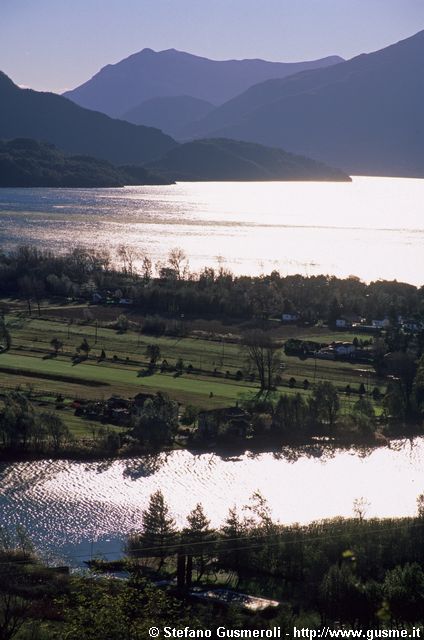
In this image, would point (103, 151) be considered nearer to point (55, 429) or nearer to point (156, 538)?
point (55, 429)

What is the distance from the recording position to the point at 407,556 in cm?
862

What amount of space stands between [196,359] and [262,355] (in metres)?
1.52

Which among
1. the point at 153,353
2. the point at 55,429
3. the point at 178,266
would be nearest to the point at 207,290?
the point at 178,266

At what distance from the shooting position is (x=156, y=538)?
9039 mm

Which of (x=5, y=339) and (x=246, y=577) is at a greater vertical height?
(x=5, y=339)

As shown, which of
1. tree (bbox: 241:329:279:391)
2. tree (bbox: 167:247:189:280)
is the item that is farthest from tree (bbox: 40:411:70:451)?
tree (bbox: 167:247:189:280)

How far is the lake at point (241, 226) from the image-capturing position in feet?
125

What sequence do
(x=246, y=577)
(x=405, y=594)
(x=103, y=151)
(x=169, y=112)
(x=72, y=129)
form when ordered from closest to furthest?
(x=405, y=594) < (x=246, y=577) < (x=103, y=151) < (x=72, y=129) < (x=169, y=112)

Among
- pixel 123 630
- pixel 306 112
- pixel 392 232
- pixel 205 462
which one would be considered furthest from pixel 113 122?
pixel 123 630

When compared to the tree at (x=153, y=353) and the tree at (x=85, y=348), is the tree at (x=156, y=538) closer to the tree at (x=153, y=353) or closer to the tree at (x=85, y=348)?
the tree at (x=153, y=353)

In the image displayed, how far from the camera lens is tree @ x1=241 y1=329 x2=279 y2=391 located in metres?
16.6

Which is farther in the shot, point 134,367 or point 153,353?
point 153,353

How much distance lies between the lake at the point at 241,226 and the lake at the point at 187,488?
20.2 metres

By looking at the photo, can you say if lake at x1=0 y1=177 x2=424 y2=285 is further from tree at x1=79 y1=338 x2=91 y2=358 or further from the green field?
tree at x1=79 y1=338 x2=91 y2=358
